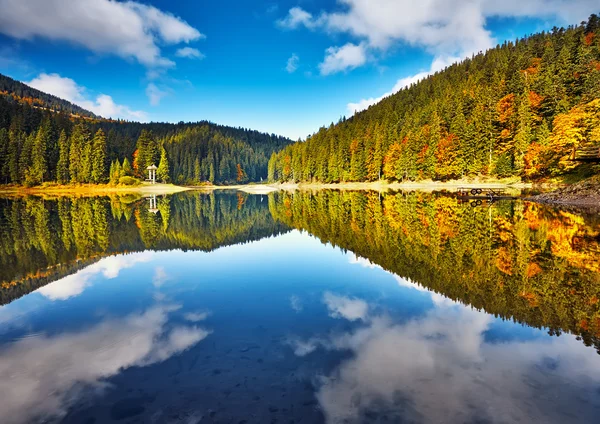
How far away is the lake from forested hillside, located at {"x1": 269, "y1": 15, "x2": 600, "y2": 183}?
1620 inches

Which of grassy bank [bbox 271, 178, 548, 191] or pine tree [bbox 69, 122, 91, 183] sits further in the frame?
pine tree [bbox 69, 122, 91, 183]

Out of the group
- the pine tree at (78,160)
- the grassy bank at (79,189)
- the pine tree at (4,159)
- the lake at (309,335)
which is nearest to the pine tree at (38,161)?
the grassy bank at (79,189)

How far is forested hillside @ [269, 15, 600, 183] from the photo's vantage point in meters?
47.5

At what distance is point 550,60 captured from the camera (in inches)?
3051

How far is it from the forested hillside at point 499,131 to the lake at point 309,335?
41135mm

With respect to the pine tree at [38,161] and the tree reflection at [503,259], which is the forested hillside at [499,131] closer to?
the tree reflection at [503,259]

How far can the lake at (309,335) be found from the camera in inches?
194

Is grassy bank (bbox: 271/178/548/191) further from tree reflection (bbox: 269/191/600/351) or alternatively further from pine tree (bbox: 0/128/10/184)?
pine tree (bbox: 0/128/10/184)

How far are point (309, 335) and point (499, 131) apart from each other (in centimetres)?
7511

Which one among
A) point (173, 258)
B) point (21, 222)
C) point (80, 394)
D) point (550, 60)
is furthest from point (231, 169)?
point (80, 394)

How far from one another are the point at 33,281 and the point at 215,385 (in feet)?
33.7

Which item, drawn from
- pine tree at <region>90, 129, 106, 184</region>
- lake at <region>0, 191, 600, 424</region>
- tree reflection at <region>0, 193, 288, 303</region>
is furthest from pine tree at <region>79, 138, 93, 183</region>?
lake at <region>0, 191, 600, 424</region>

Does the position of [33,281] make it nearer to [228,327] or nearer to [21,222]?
[228,327]

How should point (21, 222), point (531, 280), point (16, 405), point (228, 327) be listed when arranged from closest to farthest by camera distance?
point (16, 405) < point (228, 327) < point (531, 280) < point (21, 222)
